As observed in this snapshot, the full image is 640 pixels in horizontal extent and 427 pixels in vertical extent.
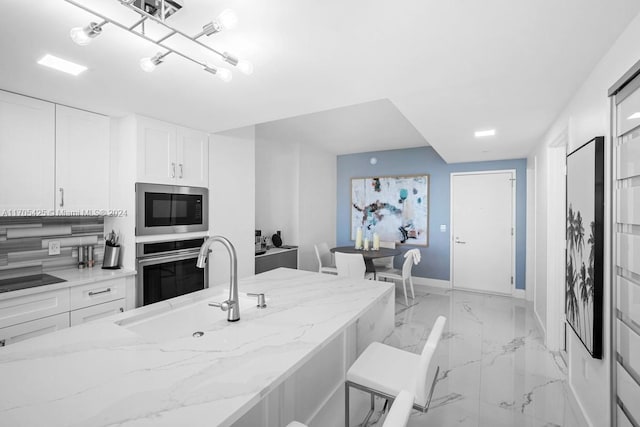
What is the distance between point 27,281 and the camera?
236cm

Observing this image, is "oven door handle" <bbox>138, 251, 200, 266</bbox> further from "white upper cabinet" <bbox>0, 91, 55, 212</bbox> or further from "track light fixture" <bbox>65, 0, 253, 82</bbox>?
"track light fixture" <bbox>65, 0, 253, 82</bbox>

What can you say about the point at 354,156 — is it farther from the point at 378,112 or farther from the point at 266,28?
the point at 266,28

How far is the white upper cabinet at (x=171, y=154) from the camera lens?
2.76 m

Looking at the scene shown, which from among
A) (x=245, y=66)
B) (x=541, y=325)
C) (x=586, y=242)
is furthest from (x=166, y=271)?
(x=541, y=325)

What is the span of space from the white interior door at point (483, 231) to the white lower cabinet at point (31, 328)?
522cm

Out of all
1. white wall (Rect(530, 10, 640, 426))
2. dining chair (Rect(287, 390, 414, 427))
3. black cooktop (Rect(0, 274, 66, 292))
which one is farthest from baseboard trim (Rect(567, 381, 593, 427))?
black cooktop (Rect(0, 274, 66, 292))

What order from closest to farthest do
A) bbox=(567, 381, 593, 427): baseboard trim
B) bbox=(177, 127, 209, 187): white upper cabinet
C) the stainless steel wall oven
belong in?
bbox=(567, 381, 593, 427): baseboard trim → the stainless steel wall oven → bbox=(177, 127, 209, 187): white upper cabinet

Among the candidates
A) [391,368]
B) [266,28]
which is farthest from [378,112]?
[391,368]

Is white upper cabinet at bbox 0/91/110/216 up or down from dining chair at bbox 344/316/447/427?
up

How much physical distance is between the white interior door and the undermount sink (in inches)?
176

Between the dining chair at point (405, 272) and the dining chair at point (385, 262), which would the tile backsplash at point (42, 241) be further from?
the dining chair at point (385, 262)

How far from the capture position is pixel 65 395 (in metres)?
0.89

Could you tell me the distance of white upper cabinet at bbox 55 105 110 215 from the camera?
2.47 meters

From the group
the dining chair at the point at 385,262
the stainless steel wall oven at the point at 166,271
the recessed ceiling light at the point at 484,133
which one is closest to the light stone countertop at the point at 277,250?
the stainless steel wall oven at the point at 166,271
